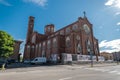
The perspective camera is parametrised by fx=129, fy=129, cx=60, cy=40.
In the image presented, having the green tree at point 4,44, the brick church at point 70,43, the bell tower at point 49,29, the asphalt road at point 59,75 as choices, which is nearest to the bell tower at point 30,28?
the brick church at point 70,43

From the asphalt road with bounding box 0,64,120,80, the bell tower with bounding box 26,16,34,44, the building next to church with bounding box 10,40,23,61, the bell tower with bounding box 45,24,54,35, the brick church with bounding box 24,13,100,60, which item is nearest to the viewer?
the asphalt road with bounding box 0,64,120,80

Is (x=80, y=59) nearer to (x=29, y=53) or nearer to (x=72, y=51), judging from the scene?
(x=72, y=51)

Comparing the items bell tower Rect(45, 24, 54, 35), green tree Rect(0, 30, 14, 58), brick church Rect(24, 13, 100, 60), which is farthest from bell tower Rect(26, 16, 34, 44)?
green tree Rect(0, 30, 14, 58)

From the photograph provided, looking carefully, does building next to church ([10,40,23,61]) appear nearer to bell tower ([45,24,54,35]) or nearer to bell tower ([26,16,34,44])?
bell tower ([26,16,34,44])

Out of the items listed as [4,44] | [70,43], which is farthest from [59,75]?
[70,43]

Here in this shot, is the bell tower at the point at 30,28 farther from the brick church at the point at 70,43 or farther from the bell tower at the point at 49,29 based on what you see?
the bell tower at the point at 49,29

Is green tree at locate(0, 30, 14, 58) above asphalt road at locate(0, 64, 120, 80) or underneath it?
above

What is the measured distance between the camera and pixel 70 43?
43656 mm

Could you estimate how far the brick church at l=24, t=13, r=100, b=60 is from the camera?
1731 inches

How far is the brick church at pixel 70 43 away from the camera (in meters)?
44.0

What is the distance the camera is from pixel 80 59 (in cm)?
3981

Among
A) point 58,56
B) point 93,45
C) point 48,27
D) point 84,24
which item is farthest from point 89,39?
point 48,27

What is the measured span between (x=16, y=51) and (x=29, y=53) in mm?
6872

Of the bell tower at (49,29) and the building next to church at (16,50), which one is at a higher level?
the bell tower at (49,29)
